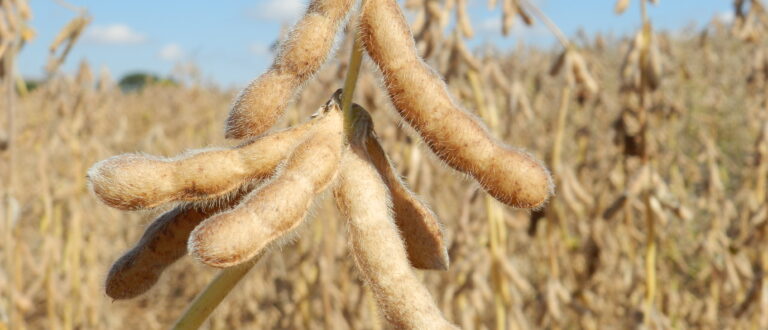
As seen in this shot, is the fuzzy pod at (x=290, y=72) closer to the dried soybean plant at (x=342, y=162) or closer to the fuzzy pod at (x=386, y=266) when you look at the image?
the dried soybean plant at (x=342, y=162)

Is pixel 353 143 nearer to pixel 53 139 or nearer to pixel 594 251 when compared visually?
pixel 594 251

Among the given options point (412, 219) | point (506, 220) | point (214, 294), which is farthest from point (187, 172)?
point (506, 220)

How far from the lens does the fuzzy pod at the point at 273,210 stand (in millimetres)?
685

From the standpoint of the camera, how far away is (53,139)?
13.5ft

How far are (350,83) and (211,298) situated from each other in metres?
0.26

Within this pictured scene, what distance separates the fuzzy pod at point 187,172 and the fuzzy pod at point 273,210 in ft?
0.14

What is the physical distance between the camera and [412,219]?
35.0 inches

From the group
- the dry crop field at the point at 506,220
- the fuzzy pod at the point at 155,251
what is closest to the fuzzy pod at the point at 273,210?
the fuzzy pod at the point at 155,251

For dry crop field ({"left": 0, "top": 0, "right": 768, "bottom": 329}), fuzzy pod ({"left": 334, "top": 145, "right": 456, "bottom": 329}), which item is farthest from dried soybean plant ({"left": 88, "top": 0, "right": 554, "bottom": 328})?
dry crop field ({"left": 0, "top": 0, "right": 768, "bottom": 329})

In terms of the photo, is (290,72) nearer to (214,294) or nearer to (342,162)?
(342,162)

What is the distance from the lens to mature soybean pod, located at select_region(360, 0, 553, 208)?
0.80 metres

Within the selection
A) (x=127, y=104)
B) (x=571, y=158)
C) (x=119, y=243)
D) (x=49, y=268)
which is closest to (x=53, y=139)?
(x=49, y=268)

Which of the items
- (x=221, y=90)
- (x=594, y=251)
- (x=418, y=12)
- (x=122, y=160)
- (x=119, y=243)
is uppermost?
(x=221, y=90)

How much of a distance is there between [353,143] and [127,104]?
1387cm
